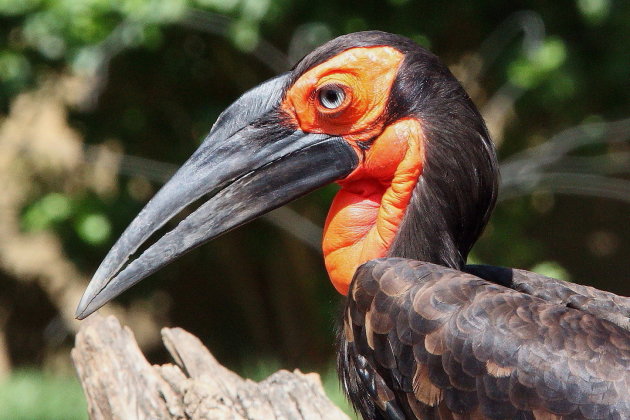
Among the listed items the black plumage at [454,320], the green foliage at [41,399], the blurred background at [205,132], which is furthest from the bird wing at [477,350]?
the green foliage at [41,399]

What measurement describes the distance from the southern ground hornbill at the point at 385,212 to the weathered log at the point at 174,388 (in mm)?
435

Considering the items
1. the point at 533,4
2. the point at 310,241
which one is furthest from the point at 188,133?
the point at 533,4

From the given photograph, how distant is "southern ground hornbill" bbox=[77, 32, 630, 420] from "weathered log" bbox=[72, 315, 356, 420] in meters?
0.43

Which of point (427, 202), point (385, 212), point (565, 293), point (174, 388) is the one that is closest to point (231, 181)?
point (385, 212)

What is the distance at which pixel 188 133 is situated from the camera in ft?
20.2

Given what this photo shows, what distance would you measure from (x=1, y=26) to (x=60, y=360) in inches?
108

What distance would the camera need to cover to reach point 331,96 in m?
3.08

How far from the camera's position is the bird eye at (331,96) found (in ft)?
10.1

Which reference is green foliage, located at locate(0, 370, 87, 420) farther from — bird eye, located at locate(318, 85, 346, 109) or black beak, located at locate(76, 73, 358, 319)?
bird eye, located at locate(318, 85, 346, 109)

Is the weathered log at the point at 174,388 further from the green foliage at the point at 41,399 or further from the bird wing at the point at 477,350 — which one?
the green foliage at the point at 41,399

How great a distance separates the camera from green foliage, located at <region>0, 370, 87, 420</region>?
18.5 ft

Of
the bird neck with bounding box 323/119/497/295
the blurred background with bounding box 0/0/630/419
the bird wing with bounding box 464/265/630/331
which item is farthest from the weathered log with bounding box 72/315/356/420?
the blurred background with bounding box 0/0/630/419

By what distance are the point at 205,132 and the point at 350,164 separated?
110 inches

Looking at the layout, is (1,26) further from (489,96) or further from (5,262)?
(489,96)
